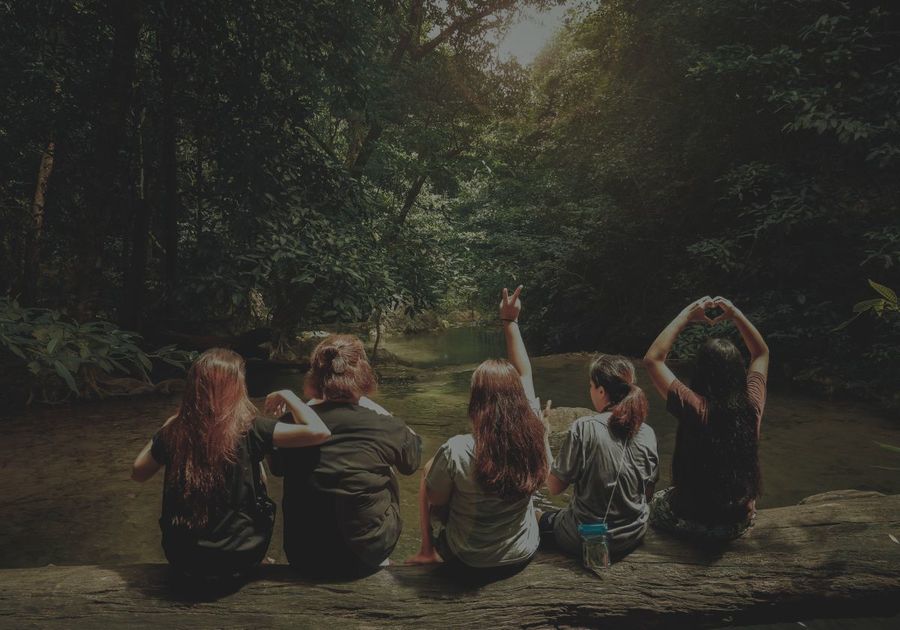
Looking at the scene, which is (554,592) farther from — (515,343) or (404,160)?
(404,160)

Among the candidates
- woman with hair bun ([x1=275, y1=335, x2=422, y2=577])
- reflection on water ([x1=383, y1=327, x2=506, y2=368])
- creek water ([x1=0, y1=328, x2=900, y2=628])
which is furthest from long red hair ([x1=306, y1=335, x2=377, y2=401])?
reflection on water ([x1=383, y1=327, x2=506, y2=368])

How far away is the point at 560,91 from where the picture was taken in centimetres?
1506

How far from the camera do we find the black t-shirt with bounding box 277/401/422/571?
2443mm

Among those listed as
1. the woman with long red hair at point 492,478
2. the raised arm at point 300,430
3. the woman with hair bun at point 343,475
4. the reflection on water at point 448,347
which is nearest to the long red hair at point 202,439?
the raised arm at point 300,430

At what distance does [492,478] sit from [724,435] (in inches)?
43.8

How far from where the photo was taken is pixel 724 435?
2521 millimetres

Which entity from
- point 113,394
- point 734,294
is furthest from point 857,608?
point 113,394

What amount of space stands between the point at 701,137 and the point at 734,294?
10.1 feet

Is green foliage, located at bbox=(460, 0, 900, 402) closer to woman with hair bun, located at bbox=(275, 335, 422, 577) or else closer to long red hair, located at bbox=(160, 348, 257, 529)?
woman with hair bun, located at bbox=(275, 335, 422, 577)

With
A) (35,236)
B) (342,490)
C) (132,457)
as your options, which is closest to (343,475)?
(342,490)

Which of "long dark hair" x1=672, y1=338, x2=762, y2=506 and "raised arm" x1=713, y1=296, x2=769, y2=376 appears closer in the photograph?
"long dark hair" x1=672, y1=338, x2=762, y2=506

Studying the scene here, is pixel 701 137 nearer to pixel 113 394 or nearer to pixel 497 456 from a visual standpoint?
pixel 497 456

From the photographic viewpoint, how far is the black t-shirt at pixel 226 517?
2314 millimetres

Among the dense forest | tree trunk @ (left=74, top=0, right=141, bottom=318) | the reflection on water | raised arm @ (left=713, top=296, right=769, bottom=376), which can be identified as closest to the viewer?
raised arm @ (left=713, top=296, right=769, bottom=376)
